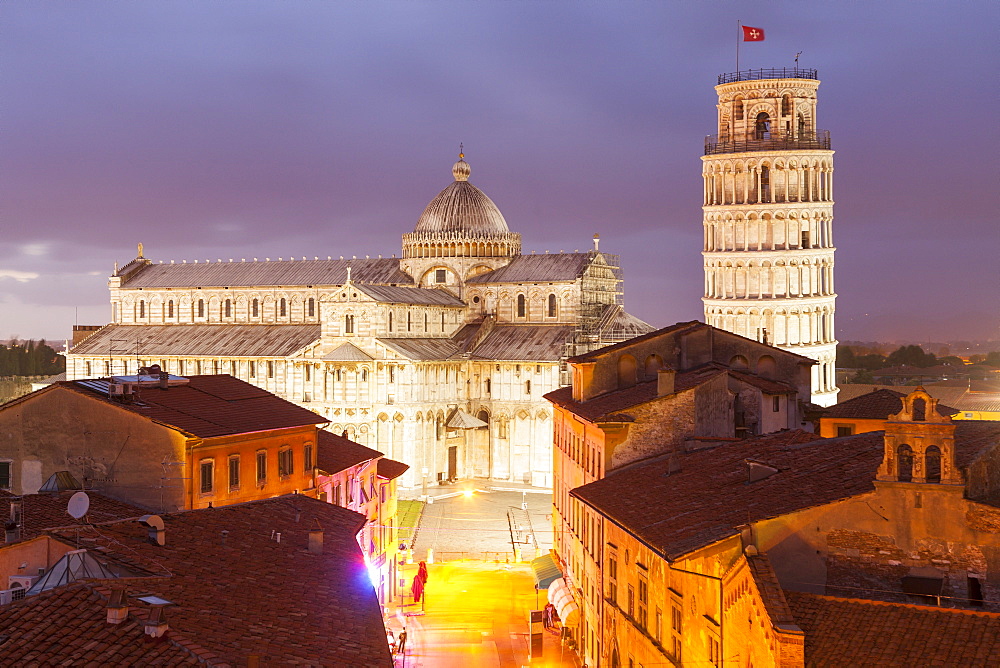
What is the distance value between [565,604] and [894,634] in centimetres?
2333

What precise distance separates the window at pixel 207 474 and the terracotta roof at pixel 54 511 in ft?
8.10

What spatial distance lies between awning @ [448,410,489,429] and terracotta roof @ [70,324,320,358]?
1180 cm

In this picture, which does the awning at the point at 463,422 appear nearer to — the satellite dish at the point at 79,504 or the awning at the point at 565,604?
the awning at the point at 565,604

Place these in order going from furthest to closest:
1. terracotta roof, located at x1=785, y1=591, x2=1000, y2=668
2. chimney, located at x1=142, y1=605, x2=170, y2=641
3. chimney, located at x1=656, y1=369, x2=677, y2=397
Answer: chimney, located at x1=656, y1=369, x2=677, y2=397 < terracotta roof, located at x1=785, y1=591, x2=1000, y2=668 < chimney, located at x1=142, y1=605, x2=170, y2=641

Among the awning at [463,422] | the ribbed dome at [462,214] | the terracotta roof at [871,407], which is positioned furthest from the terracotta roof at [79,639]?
the ribbed dome at [462,214]

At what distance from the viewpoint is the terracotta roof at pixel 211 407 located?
36.2m

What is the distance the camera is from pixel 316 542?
27234 mm

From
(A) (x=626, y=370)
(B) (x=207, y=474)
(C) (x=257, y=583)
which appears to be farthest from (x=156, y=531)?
(A) (x=626, y=370)

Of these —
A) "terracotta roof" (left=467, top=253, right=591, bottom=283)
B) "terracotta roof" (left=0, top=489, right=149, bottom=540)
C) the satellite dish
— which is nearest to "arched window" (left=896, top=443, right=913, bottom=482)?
the satellite dish

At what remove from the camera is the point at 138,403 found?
36.9 meters

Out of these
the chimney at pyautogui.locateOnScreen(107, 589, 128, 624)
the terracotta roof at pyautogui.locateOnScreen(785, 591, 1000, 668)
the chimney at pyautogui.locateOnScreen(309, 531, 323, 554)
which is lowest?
the terracotta roof at pyautogui.locateOnScreen(785, 591, 1000, 668)

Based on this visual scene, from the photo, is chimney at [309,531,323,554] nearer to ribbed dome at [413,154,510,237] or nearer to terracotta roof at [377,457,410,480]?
terracotta roof at [377,457,410,480]

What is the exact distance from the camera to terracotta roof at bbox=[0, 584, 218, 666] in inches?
683

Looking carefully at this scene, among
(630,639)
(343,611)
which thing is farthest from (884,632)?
Result: (630,639)
